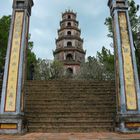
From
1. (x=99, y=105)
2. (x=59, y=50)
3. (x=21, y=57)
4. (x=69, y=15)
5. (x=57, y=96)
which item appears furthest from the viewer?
(x=69, y=15)

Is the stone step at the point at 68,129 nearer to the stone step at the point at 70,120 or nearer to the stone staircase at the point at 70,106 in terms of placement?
the stone staircase at the point at 70,106

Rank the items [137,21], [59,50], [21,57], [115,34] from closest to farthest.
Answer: [21,57], [115,34], [137,21], [59,50]

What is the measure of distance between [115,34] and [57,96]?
3.47m

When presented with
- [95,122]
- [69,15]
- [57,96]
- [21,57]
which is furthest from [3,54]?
[69,15]

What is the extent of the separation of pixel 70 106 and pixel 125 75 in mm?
2476

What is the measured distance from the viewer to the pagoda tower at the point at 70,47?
28125 millimetres

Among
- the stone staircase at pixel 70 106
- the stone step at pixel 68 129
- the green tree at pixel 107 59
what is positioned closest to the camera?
the stone step at pixel 68 129

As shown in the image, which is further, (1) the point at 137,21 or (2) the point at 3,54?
(2) the point at 3,54

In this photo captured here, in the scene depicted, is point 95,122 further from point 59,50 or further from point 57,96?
point 59,50

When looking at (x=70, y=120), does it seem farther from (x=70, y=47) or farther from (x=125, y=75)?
(x=70, y=47)

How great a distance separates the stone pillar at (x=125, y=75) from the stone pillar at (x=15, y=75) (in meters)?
2.88

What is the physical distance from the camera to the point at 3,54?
1661 centimetres

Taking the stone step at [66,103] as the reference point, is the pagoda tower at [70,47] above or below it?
above

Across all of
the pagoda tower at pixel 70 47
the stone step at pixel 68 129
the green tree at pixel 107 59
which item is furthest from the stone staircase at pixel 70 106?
the pagoda tower at pixel 70 47
